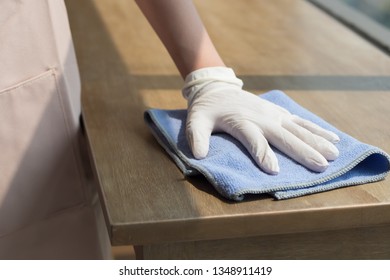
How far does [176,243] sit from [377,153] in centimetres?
32

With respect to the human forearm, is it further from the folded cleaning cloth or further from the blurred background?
the blurred background

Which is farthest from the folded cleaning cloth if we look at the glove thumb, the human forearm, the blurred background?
the blurred background

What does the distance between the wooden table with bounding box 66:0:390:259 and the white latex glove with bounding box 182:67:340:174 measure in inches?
2.3

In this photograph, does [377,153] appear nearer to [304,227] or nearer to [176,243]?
[304,227]

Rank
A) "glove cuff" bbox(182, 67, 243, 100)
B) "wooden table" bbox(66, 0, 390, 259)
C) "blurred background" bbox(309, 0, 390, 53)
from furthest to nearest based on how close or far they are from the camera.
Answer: "blurred background" bbox(309, 0, 390, 53) < "glove cuff" bbox(182, 67, 243, 100) < "wooden table" bbox(66, 0, 390, 259)

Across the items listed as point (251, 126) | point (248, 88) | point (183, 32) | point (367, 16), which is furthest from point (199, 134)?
point (367, 16)

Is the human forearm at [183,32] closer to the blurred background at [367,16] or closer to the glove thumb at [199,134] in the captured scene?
the glove thumb at [199,134]

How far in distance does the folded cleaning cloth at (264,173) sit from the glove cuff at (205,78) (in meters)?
0.09

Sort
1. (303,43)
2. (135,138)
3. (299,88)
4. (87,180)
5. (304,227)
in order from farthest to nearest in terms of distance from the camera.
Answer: (303,43) → (299,88) → (87,180) → (135,138) → (304,227)

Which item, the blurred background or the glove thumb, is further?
the blurred background

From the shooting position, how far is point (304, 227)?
0.84 metres

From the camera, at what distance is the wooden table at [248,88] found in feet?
2.72

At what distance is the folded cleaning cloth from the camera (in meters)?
0.85
